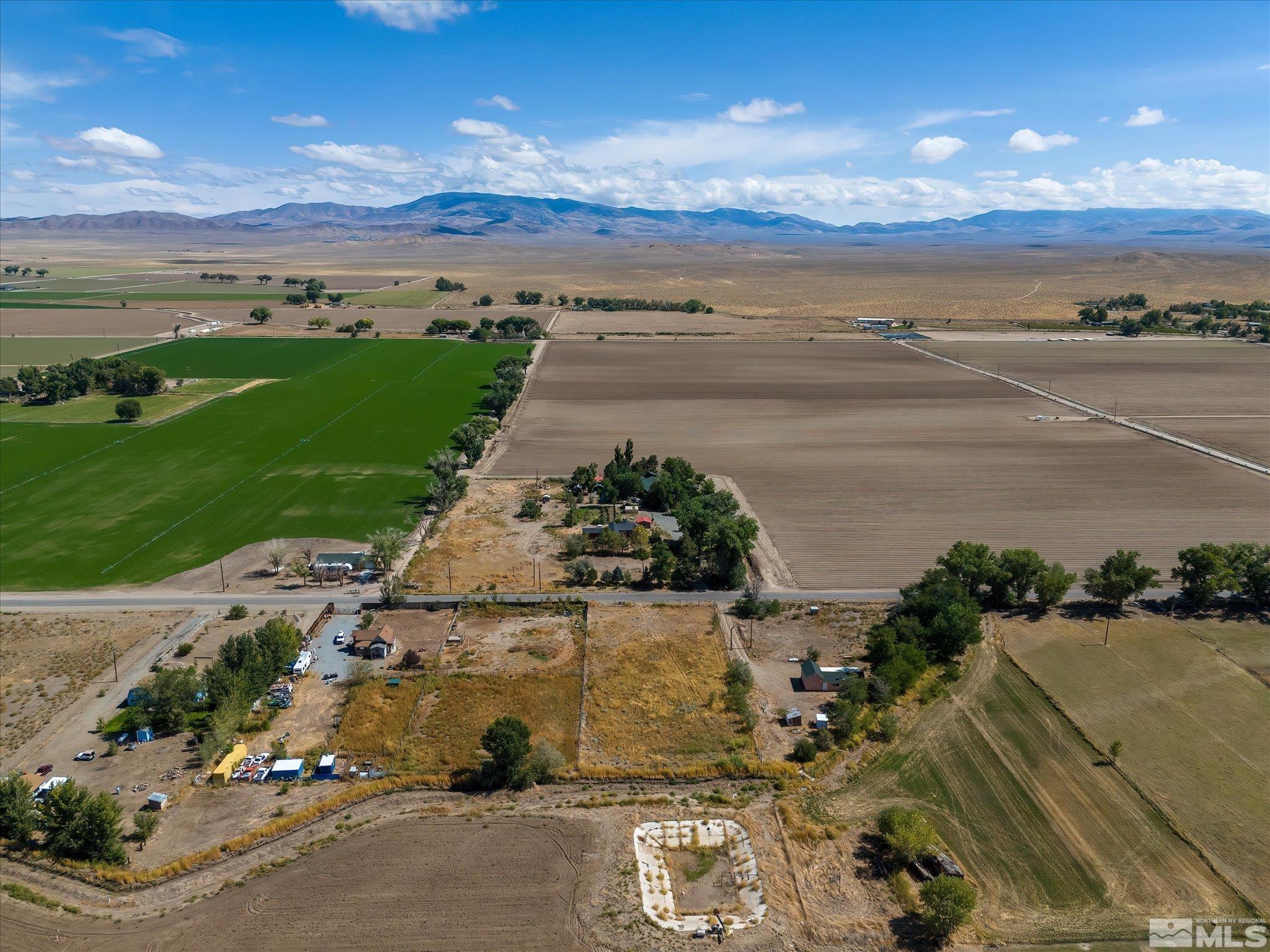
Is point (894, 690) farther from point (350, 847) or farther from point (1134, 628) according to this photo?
point (350, 847)

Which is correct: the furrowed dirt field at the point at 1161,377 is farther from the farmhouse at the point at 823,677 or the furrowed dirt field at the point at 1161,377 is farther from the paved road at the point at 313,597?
the farmhouse at the point at 823,677

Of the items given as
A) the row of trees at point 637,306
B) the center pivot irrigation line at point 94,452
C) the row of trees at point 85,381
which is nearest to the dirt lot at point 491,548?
the center pivot irrigation line at point 94,452

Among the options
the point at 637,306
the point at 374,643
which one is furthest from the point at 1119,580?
the point at 637,306

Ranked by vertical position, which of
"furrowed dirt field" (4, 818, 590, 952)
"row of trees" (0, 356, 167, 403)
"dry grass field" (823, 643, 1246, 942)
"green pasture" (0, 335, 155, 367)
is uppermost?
"green pasture" (0, 335, 155, 367)

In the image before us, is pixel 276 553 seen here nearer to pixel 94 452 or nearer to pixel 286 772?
pixel 286 772

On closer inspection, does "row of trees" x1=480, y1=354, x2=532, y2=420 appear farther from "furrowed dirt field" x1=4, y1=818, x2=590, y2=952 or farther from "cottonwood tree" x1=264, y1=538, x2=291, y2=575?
"furrowed dirt field" x1=4, y1=818, x2=590, y2=952

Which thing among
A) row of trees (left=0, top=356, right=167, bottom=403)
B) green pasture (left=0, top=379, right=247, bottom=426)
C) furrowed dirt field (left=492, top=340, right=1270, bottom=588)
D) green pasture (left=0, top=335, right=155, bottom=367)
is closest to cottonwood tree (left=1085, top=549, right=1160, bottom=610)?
furrowed dirt field (left=492, top=340, right=1270, bottom=588)

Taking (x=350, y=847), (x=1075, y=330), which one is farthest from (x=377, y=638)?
(x=1075, y=330)
